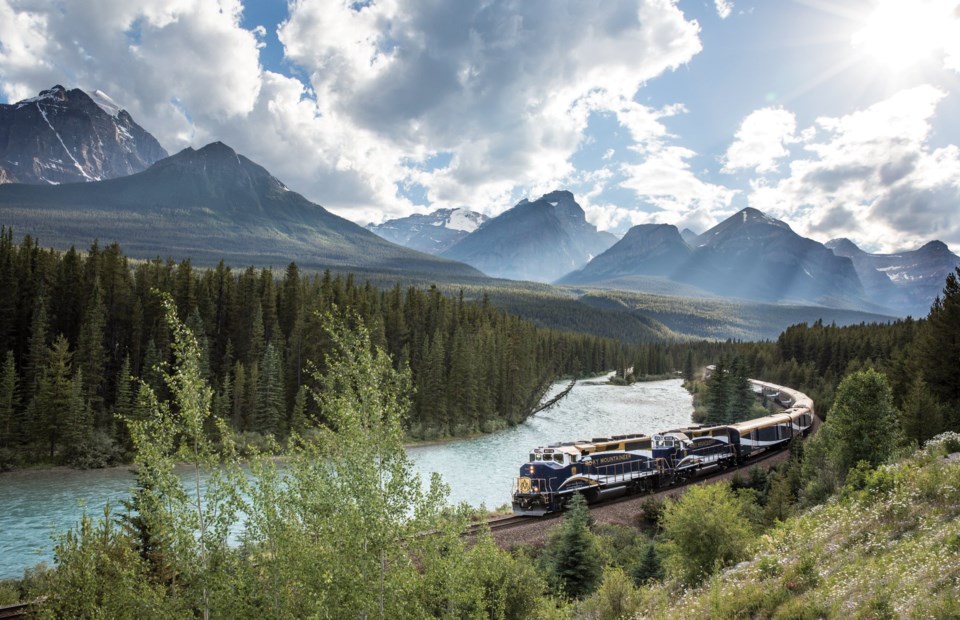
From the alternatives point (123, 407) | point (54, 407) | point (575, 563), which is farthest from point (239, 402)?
point (575, 563)

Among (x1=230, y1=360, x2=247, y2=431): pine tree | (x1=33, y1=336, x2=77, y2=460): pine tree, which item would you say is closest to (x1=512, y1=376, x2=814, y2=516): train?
(x1=230, y1=360, x2=247, y2=431): pine tree

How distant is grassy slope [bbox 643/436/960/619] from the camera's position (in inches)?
431

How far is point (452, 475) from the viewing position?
4966cm

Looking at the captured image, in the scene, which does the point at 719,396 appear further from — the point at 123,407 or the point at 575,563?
the point at 123,407

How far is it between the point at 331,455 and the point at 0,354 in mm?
61038

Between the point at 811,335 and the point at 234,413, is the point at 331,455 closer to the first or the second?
the point at 234,413

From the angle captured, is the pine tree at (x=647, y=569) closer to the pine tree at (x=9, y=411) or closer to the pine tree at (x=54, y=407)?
the pine tree at (x=54, y=407)

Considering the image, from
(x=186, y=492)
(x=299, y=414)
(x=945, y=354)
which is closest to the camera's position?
(x=186, y=492)

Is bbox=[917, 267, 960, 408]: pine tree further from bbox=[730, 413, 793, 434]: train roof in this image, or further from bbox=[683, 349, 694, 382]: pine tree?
bbox=[683, 349, 694, 382]: pine tree

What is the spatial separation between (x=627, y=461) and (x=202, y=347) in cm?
4725

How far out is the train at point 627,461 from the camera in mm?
35250

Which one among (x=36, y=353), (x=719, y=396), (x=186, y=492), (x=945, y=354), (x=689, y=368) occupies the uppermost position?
(x=945, y=354)

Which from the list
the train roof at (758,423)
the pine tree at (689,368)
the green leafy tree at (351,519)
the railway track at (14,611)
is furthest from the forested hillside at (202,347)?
the pine tree at (689,368)

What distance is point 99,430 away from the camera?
5250cm
